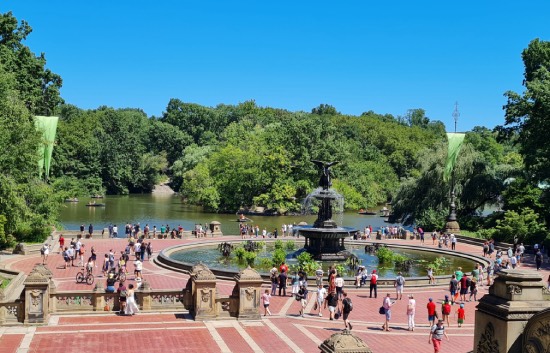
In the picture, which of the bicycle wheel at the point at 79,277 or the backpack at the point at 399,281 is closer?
the backpack at the point at 399,281

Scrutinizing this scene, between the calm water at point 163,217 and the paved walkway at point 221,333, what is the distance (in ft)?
126

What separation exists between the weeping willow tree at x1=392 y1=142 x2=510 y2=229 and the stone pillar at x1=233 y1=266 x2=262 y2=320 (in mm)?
38801

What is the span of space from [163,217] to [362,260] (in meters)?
41.3

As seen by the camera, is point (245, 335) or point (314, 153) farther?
point (314, 153)

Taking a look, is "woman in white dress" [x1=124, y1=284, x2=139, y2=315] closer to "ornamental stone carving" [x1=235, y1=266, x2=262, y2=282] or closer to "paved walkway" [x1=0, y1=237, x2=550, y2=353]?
"paved walkway" [x1=0, y1=237, x2=550, y2=353]

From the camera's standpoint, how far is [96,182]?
105812mm

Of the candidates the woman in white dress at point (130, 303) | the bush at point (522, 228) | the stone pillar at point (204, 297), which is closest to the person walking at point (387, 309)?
the stone pillar at point (204, 297)

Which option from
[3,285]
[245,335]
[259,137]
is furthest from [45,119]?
[259,137]

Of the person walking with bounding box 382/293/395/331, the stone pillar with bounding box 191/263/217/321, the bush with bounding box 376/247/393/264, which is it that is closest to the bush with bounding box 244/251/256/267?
the bush with bounding box 376/247/393/264

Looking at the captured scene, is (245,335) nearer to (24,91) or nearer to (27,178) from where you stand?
(27,178)

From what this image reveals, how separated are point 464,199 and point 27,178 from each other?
39.4 metres

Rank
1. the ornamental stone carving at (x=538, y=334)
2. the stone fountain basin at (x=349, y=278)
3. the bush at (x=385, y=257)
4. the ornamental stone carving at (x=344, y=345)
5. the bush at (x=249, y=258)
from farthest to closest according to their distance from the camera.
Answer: the bush at (x=385, y=257), the bush at (x=249, y=258), the stone fountain basin at (x=349, y=278), the ornamental stone carving at (x=344, y=345), the ornamental stone carving at (x=538, y=334)

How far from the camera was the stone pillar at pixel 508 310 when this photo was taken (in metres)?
9.32

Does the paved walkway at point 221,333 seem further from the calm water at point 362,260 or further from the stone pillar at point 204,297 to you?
the calm water at point 362,260
